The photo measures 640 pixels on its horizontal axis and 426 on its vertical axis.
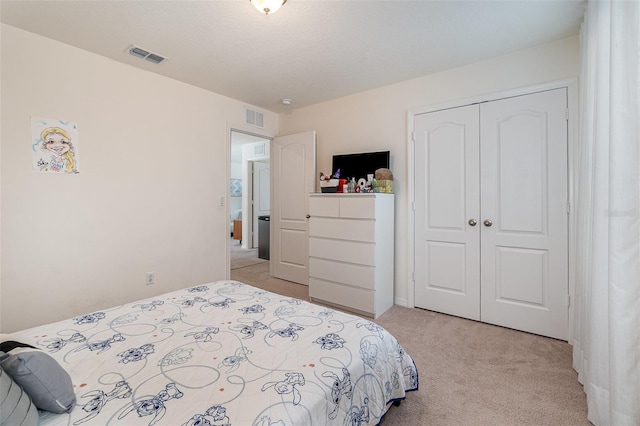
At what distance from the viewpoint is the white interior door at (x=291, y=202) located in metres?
3.86

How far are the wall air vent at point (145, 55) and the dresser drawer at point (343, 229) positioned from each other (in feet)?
6.96

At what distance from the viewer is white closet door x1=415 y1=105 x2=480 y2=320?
2750 millimetres

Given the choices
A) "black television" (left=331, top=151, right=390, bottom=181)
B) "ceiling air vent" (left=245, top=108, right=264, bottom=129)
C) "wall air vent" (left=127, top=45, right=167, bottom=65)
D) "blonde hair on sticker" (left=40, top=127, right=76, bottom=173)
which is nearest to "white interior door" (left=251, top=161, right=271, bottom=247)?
"ceiling air vent" (left=245, top=108, right=264, bottom=129)

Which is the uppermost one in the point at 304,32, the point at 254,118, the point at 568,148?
the point at 304,32

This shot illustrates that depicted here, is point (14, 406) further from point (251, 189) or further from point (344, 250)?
point (251, 189)

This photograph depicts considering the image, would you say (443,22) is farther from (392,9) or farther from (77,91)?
(77,91)

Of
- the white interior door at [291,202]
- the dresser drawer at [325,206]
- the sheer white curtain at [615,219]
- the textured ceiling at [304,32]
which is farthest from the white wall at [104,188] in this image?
the sheer white curtain at [615,219]

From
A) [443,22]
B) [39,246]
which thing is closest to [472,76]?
[443,22]

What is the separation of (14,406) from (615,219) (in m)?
2.32

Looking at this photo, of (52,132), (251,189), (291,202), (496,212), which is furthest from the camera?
(251,189)

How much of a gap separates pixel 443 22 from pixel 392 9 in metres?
0.43

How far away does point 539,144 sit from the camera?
2.43 m

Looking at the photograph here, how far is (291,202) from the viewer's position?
404 centimetres

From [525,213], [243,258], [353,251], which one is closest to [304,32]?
[353,251]
